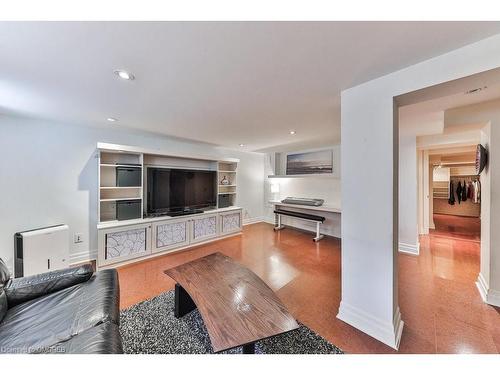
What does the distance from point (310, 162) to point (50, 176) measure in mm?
5050

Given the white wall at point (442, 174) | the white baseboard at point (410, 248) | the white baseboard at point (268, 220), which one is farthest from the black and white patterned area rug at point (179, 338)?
the white wall at point (442, 174)

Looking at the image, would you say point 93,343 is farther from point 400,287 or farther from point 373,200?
point 400,287

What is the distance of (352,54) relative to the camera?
1.25 m

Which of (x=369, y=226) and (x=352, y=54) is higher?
(x=352, y=54)

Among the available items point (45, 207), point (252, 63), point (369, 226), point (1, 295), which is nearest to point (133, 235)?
point (45, 207)

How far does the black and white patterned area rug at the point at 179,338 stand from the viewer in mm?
1399

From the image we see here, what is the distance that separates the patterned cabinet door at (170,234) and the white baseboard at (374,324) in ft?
9.25

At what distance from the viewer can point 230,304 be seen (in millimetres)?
1359

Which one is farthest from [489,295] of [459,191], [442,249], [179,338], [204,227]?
[459,191]

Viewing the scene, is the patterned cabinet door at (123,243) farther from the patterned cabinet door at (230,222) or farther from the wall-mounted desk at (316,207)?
the wall-mounted desk at (316,207)

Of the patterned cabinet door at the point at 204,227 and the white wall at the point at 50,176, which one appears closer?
the white wall at the point at 50,176
